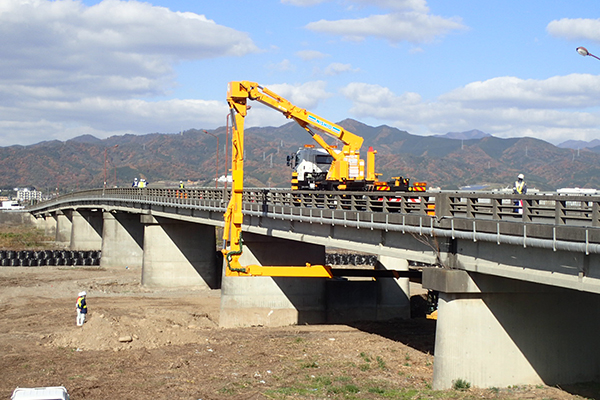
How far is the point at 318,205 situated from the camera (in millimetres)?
25562

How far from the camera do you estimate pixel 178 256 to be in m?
44.2

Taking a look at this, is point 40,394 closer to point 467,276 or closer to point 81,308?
point 467,276

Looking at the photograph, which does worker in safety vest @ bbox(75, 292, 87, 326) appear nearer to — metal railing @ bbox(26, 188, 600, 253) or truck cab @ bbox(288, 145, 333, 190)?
metal railing @ bbox(26, 188, 600, 253)

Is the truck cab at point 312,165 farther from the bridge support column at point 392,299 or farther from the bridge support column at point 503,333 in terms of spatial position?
the bridge support column at point 503,333

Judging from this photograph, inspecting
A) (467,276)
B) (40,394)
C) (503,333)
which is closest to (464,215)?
(467,276)

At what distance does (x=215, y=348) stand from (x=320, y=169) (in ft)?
40.9

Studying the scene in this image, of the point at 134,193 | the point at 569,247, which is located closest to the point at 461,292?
the point at 569,247

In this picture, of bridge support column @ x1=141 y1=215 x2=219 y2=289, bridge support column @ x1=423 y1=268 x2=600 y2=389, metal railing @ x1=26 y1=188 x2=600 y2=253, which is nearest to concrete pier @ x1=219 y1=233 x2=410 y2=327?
metal railing @ x1=26 y1=188 x2=600 y2=253

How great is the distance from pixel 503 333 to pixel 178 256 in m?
30.9

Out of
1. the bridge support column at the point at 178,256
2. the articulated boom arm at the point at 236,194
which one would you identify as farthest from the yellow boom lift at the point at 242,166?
the bridge support column at the point at 178,256

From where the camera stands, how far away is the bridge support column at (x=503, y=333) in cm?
1564

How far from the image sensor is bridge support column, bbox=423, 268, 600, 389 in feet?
51.3

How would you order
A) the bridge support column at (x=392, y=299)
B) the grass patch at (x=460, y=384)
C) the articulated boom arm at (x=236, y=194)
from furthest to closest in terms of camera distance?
the bridge support column at (x=392, y=299), the articulated boom arm at (x=236, y=194), the grass patch at (x=460, y=384)

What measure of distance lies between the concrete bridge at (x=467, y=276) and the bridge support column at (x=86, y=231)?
48332mm
